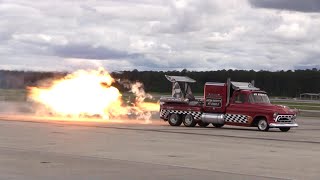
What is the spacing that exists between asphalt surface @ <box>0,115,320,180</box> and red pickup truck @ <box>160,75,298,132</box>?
28.1 feet

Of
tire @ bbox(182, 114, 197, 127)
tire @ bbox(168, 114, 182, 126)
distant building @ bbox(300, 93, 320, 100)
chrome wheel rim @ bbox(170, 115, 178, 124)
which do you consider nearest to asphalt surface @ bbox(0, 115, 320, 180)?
tire @ bbox(182, 114, 197, 127)

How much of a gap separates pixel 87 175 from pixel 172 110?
23.0m

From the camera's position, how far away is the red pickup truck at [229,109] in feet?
104

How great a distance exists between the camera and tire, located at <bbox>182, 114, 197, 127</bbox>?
3425 cm

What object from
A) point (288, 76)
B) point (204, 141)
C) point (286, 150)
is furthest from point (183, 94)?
point (288, 76)

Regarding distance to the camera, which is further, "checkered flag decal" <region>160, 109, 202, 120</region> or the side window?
"checkered flag decal" <region>160, 109, 202, 120</region>

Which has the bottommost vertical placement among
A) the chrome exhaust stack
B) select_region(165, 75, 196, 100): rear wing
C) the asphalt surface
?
the asphalt surface

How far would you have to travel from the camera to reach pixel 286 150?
19672mm

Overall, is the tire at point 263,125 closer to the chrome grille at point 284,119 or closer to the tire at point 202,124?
the chrome grille at point 284,119

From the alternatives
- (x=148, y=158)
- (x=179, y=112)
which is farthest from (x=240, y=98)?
(x=148, y=158)

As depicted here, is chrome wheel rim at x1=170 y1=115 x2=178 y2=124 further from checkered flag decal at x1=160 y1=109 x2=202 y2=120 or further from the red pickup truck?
checkered flag decal at x1=160 y1=109 x2=202 y2=120

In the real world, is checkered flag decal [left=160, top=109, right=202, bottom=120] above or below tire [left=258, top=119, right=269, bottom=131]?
above

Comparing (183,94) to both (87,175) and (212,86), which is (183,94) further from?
(87,175)

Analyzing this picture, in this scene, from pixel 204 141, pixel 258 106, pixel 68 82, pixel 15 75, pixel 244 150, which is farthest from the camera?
pixel 15 75
